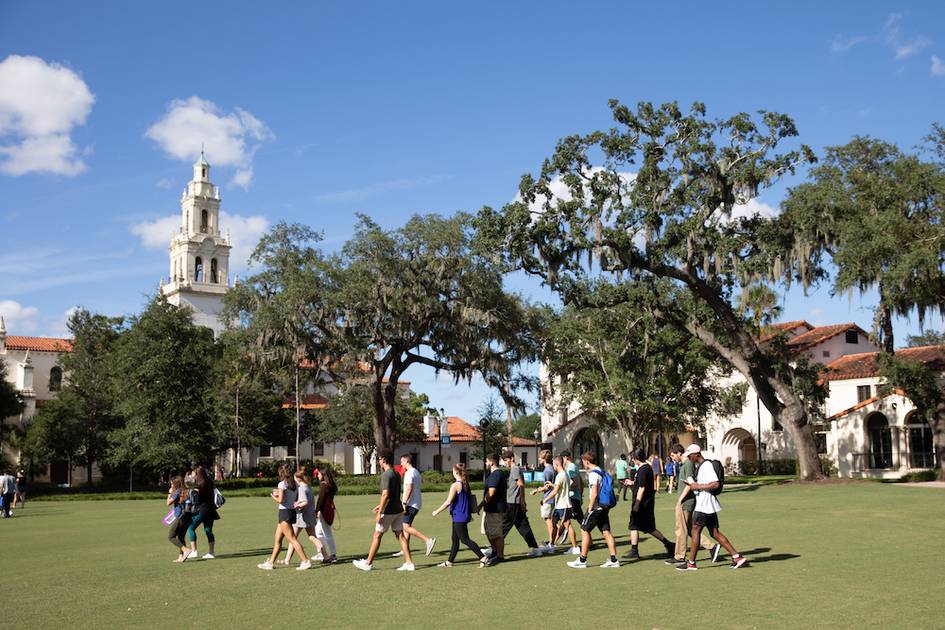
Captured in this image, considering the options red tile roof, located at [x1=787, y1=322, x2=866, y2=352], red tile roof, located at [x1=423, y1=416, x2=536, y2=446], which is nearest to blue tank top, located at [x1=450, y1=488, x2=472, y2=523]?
red tile roof, located at [x1=787, y1=322, x2=866, y2=352]

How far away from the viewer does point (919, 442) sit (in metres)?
45.0

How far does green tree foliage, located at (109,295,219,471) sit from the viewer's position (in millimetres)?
50719

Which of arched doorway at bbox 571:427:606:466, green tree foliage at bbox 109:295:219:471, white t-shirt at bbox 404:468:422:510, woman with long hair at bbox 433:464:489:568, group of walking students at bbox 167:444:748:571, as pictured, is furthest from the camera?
arched doorway at bbox 571:427:606:466

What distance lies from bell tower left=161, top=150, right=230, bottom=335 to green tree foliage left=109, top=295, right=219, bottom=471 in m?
29.7

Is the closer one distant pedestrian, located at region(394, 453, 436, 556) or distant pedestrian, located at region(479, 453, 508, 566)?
distant pedestrian, located at region(394, 453, 436, 556)

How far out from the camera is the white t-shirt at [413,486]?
500 inches

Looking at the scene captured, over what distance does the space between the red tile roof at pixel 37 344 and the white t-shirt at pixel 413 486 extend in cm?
7494

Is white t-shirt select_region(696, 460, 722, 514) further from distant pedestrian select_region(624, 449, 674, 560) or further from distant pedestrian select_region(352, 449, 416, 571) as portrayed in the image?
distant pedestrian select_region(352, 449, 416, 571)

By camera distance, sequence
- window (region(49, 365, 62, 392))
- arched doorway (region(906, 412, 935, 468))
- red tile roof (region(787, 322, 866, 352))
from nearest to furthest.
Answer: arched doorway (region(906, 412, 935, 468)) < red tile roof (region(787, 322, 866, 352)) < window (region(49, 365, 62, 392))

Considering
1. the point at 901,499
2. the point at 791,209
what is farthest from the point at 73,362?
the point at 901,499

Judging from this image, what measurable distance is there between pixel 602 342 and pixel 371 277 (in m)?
12.1

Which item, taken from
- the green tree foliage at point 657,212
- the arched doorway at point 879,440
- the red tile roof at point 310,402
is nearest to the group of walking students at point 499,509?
the green tree foliage at point 657,212

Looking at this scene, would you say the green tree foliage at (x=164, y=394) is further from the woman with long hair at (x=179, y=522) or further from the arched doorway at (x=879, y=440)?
the woman with long hair at (x=179, y=522)

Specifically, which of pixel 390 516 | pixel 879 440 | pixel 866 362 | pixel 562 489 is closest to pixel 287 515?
pixel 390 516
